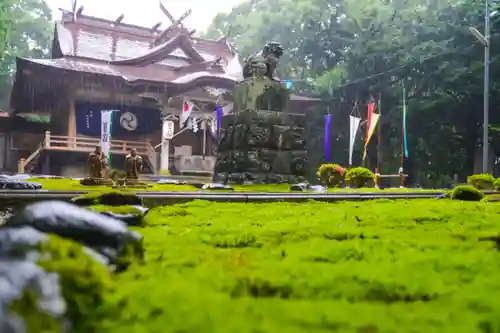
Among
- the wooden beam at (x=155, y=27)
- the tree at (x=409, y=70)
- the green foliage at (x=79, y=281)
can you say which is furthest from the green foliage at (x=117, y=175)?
the wooden beam at (x=155, y=27)

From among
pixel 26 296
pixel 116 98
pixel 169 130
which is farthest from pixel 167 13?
pixel 26 296

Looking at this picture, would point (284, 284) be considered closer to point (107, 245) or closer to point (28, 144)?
point (107, 245)

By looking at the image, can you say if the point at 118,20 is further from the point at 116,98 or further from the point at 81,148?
the point at 81,148

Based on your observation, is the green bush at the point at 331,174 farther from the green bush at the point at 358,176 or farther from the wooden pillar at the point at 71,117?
the wooden pillar at the point at 71,117

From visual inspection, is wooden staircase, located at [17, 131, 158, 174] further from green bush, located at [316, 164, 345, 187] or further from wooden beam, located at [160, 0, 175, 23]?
green bush, located at [316, 164, 345, 187]

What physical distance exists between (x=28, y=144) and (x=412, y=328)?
2578 cm

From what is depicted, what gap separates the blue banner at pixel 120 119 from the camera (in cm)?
2394

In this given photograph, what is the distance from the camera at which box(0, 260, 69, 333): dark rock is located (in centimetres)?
176

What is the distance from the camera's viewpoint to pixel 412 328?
180 cm

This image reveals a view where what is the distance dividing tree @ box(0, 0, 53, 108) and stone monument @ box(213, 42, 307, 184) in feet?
98.5

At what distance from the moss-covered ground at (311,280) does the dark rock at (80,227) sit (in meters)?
0.16

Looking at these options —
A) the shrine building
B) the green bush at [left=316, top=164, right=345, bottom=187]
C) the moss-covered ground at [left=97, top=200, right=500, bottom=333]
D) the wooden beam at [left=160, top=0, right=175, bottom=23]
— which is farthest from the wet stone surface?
the wooden beam at [left=160, top=0, right=175, bottom=23]

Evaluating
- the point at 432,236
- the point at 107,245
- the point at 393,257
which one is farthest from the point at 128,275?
the point at 432,236

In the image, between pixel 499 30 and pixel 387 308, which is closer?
pixel 387 308
